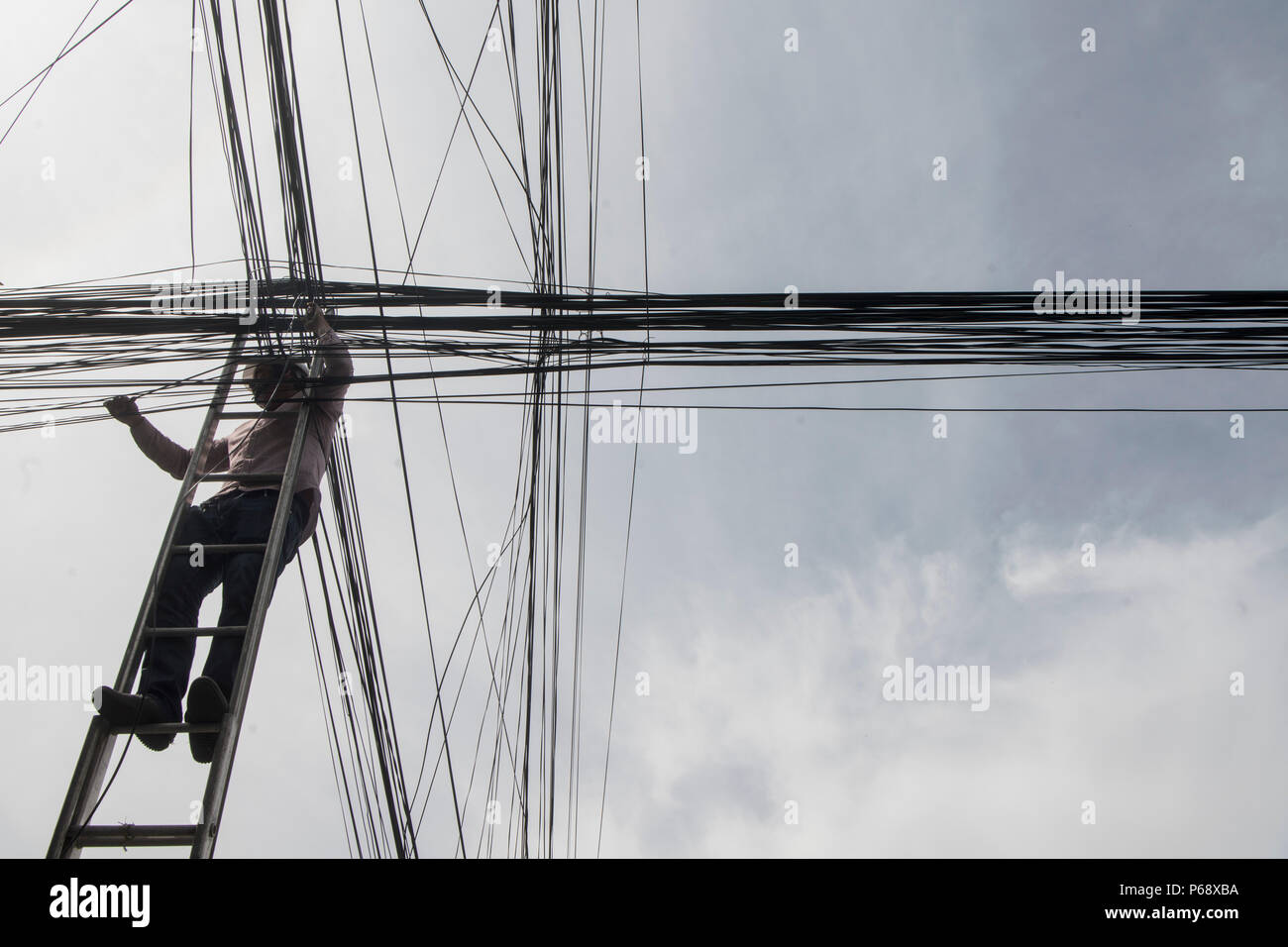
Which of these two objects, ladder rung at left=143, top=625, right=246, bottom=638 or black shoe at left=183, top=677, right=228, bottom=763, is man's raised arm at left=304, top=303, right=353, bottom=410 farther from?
black shoe at left=183, top=677, right=228, bottom=763

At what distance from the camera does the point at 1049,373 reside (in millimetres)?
3178

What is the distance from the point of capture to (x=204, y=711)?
228 centimetres

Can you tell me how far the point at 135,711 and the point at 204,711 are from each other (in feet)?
0.65

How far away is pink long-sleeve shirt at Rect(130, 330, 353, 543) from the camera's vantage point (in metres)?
3.06

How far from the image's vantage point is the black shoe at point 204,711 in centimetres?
226

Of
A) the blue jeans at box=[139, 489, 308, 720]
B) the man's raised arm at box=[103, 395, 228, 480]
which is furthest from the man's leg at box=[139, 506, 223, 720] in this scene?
the man's raised arm at box=[103, 395, 228, 480]

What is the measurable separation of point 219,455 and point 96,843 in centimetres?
159

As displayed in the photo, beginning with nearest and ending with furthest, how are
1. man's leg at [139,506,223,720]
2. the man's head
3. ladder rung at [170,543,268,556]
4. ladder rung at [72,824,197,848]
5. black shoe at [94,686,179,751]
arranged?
ladder rung at [72,824,197,848] → black shoe at [94,686,179,751] → man's leg at [139,506,223,720] → ladder rung at [170,543,268,556] → the man's head

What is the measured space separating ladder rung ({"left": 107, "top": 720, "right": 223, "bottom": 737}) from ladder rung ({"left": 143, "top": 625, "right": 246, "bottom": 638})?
27 cm
